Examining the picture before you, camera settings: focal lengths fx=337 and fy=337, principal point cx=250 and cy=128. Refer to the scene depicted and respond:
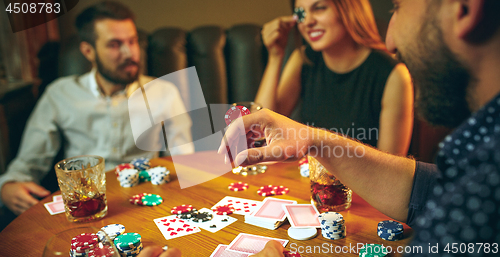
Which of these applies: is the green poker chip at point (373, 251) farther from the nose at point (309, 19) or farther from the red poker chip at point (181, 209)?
the nose at point (309, 19)

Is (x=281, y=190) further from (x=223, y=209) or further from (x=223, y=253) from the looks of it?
(x=223, y=253)

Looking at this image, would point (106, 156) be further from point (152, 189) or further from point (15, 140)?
point (152, 189)

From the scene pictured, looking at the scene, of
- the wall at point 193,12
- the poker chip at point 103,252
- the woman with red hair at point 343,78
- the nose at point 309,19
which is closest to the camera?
the poker chip at point 103,252

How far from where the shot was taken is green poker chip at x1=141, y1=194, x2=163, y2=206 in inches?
43.1

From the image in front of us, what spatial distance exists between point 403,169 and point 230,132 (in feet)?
1.59

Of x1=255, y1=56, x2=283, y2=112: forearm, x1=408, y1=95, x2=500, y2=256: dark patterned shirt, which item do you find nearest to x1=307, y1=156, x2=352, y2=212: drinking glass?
x1=408, y1=95, x2=500, y2=256: dark patterned shirt

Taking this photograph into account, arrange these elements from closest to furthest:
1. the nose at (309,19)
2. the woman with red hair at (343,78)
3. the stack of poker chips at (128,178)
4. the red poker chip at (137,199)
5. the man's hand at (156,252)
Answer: the man's hand at (156,252)
the red poker chip at (137,199)
the stack of poker chips at (128,178)
the woman with red hair at (343,78)
the nose at (309,19)

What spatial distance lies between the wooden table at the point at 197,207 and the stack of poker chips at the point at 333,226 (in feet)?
0.05

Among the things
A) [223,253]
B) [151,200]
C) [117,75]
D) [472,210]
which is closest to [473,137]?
[472,210]

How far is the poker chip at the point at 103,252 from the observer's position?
57 centimetres

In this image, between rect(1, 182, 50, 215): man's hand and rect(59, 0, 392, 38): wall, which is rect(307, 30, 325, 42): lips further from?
rect(1, 182, 50, 215): man's hand

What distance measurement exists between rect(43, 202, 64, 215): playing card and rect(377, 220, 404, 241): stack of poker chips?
0.97m

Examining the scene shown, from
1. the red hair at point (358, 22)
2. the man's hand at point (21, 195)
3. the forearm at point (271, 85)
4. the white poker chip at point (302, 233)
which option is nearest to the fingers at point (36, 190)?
the man's hand at point (21, 195)

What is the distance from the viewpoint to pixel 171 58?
8.63 ft
